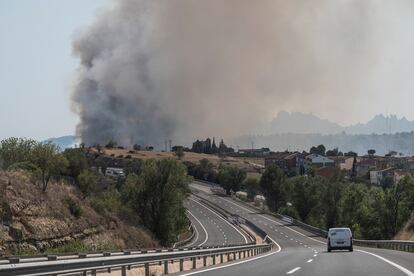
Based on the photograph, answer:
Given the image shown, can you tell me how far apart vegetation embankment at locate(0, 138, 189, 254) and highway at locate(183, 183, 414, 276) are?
12055 millimetres

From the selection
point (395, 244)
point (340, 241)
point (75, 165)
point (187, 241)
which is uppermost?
point (75, 165)

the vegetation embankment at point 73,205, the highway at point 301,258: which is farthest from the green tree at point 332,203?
the vegetation embankment at point 73,205

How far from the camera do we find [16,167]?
68812 mm

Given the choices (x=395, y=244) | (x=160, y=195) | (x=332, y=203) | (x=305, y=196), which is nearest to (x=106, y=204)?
(x=160, y=195)

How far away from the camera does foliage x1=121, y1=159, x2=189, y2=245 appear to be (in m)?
96.6

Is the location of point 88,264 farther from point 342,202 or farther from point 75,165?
point 342,202

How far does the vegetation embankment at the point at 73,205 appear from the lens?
50.9 metres

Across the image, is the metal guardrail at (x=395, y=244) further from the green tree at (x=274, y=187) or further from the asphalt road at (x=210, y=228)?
the green tree at (x=274, y=187)

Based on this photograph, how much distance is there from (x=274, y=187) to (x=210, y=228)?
7431 centimetres

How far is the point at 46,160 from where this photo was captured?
67188 mm

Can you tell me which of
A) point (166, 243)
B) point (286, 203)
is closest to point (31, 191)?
point (166, 243)

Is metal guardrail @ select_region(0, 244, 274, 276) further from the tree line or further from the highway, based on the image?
the tree line

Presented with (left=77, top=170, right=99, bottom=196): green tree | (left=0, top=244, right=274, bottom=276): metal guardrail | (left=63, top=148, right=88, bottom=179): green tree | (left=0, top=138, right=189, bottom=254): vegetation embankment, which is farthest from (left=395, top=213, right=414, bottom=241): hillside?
(left=0, top=244, right=274, bottom=276): metal guardrail

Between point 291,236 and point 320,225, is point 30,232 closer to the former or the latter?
point 291,236
